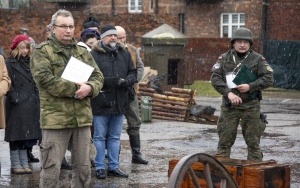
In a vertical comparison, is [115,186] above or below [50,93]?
below

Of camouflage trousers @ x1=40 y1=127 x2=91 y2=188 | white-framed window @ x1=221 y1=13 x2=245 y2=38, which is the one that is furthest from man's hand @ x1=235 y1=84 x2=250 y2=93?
white-framed window @ x1=221 y1=13 x2=245 y2=38

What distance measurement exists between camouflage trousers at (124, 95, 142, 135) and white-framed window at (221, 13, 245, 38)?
2854 cm

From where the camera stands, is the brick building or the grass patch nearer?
the grass patch

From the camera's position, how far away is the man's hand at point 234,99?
9766mm

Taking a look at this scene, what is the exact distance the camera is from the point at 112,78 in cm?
1071

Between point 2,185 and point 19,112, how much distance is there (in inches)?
50.0

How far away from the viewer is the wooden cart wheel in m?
6.27

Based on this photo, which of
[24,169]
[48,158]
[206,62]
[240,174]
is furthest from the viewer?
[206,62]

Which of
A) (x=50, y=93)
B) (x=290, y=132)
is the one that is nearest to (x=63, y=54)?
(x=50, y=93)

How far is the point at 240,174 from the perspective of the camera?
756 centimetres

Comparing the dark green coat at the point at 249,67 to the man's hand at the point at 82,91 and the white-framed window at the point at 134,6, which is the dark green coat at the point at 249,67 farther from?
the white-framed window at the point at 134,6

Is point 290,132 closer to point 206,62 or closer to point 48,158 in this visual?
point 48,158

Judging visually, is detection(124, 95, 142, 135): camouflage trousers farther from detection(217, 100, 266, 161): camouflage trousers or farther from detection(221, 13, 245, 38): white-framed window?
detection(221, 13, 245, 38): white-framed window

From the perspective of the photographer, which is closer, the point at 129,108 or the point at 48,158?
the point at 48,158
